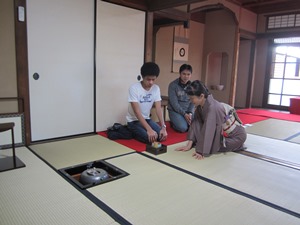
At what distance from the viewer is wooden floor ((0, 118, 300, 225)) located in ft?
5.20

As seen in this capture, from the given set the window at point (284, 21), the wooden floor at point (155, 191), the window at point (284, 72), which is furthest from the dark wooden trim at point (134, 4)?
the window at point (284, 72)

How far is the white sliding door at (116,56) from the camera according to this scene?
3.65 metres

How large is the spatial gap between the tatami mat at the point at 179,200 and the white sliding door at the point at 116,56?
1603mm

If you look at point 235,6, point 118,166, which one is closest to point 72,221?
point 118,166

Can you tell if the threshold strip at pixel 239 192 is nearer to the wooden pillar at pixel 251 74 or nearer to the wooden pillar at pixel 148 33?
the wooden pillar at pixel 148 33

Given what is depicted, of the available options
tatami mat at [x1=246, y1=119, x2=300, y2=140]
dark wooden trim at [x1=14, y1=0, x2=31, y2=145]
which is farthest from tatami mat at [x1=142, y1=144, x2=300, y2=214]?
dark wooden trim at [x1=14, y1=0, x2=31, y2=145]

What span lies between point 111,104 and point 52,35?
1.30 meters

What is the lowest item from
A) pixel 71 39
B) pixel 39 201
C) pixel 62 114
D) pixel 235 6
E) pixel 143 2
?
pixel 39 201

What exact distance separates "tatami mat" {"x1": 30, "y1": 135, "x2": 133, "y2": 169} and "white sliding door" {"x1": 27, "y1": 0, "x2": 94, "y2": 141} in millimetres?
292

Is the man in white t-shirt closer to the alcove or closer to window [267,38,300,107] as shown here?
the alcove

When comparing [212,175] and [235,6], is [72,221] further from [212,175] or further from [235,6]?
[235,6]

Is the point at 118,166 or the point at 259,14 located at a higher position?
the point at 259,14

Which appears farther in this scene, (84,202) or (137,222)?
(84,202)

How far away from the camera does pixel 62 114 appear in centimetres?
337
